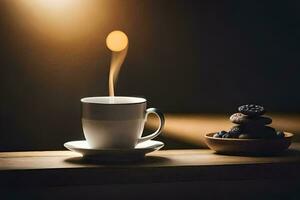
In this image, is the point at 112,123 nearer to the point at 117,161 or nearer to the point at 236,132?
the point at 117,161

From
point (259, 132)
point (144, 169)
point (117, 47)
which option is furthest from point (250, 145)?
point (117, 47)

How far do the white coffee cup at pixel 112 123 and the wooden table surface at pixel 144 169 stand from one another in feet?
0.14

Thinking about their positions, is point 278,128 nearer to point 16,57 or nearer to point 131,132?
point 131,132

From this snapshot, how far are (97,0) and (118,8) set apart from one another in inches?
1.7

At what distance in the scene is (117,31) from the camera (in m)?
1.33

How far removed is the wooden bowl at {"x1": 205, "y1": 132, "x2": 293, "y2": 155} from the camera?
1149 millimetres

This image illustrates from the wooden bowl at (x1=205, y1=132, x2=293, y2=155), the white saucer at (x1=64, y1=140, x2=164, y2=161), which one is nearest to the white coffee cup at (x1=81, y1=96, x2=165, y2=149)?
the white saucer at (x1=64, y1=140, x2=164, y2=161)

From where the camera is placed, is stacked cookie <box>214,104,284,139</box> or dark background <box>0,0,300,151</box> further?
dark background <box>0,0,300,151</box>

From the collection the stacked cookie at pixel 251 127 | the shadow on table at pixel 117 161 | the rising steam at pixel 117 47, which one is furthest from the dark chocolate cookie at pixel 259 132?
the rising steam at pixel 117 47

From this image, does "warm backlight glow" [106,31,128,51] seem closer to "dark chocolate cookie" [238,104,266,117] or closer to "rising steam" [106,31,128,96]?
"rising steam" [106,31,128,96]

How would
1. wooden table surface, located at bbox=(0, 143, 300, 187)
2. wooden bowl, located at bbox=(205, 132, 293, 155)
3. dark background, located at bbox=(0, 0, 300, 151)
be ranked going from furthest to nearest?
dark background, located at bbox=(0, 0, 300, 151) < wooden bowl, located at bbox=(205, 132, 293, 155) < wooden table surface, located at bbox=(0, 143, 300, 187)

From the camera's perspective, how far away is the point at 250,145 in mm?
1150

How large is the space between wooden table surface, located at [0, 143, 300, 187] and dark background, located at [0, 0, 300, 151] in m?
0.17

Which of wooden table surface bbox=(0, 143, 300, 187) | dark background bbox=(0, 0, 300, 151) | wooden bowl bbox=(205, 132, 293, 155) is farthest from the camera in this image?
dark background bbox=(0, 0, 300, 151)
